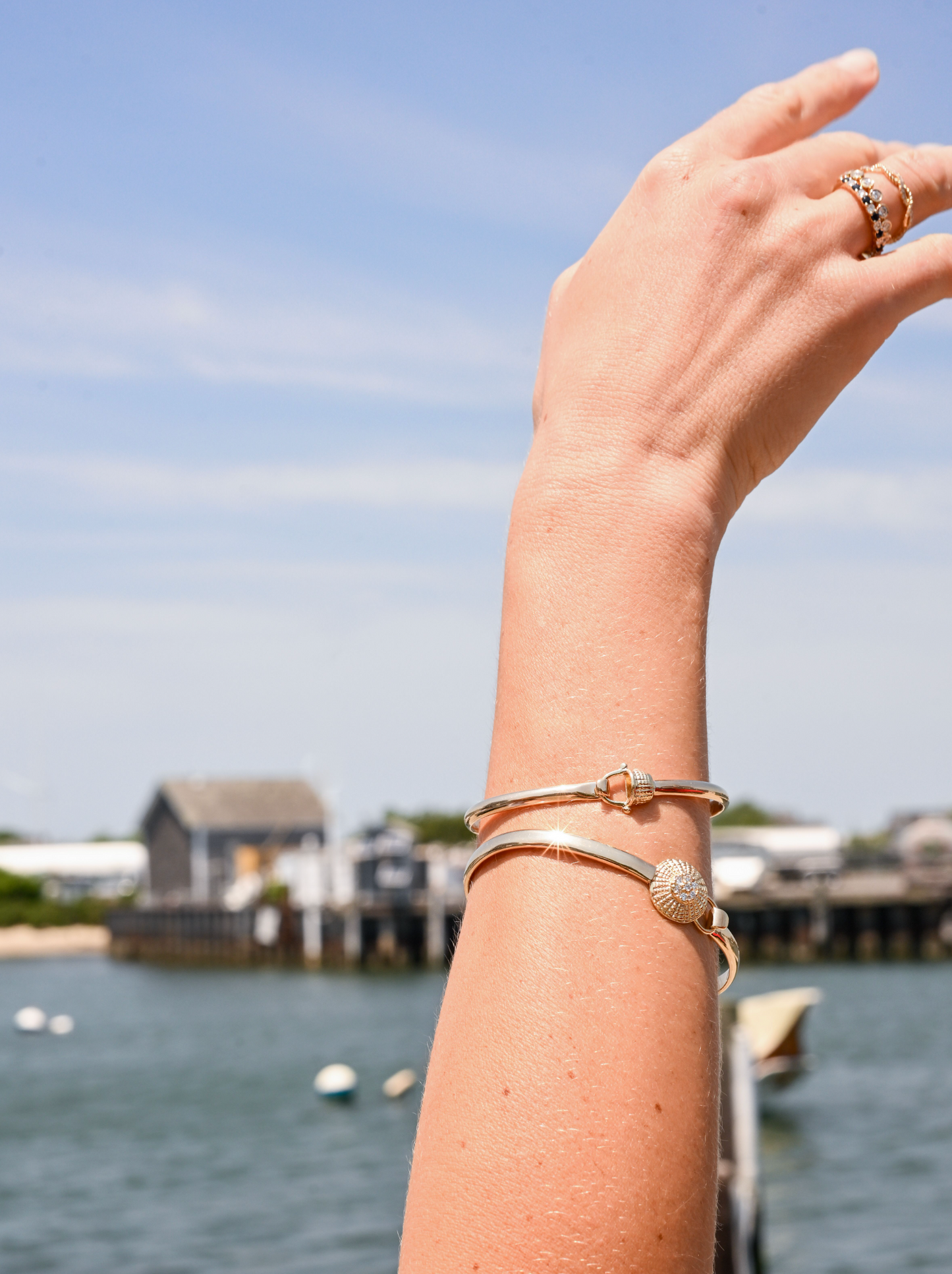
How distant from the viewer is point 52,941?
103438 mm

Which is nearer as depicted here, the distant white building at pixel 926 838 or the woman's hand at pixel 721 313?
the woman's hand at pixel 721 313

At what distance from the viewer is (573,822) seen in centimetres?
106

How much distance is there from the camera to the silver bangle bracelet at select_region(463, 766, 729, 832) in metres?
1.06

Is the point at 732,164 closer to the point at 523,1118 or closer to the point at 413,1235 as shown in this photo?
the point at 523,1118

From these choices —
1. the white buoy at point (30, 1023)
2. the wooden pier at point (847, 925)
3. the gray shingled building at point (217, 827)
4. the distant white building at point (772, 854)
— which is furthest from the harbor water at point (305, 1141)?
the gray shingled building at point (217, 827)

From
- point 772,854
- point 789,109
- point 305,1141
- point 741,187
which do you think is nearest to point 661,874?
point 741,187

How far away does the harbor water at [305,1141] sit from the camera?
1917cm

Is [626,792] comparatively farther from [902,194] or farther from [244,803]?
[244,803]

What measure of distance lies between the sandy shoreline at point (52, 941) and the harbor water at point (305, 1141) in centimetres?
5084

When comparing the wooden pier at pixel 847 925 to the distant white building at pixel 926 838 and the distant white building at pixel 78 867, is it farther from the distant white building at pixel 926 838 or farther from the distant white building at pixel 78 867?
the distant white building at pixel 78 867

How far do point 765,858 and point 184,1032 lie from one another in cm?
3493

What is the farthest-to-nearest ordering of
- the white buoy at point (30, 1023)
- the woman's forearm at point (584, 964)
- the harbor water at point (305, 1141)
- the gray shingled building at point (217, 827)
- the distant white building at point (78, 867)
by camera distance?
the distant white building at point (78, 867) → the gray shingled building at point (217, 827) → the white buoy at point (30, 1023) → the harbor water at point (305, 1141) → the woman's forearm at point (584, 964)

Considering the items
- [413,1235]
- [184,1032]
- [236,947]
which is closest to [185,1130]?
[184,1032]

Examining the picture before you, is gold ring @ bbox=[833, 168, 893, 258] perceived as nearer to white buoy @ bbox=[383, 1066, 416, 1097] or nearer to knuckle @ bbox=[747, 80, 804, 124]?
knuckle @ bbox=[747, 80, 804, 124]
